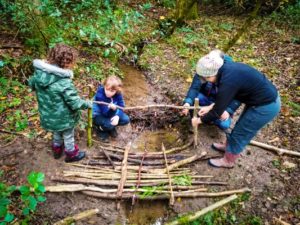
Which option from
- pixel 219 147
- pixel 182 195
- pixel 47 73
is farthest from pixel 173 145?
pixel 47 73

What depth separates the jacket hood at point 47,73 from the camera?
3.28 m

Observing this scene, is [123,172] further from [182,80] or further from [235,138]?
[182,80]

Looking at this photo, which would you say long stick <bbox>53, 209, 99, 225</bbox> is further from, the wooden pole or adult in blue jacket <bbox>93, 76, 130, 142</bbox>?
adult in blue jacket <bbox>93, 76, 130, 142</bbox>

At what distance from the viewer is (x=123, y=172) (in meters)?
4.02

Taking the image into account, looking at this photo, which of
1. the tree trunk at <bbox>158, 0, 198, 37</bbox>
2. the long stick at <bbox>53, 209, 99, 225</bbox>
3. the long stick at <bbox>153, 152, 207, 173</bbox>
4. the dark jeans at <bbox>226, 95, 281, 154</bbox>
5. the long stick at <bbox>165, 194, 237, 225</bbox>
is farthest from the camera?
the tree trunk at <bbox>158, 0, 198, 37</bbox>

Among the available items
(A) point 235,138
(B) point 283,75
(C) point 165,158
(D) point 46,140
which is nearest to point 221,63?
(A) point 235,138

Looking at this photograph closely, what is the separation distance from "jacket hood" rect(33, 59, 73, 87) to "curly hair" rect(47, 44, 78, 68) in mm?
72

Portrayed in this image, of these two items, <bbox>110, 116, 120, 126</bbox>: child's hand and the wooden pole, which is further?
<bbox>110, 116, 120, 126</bbox>: child's hand

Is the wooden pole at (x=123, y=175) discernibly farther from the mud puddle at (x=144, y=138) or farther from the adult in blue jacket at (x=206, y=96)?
the adult in blue jacket at (x=206, y=96)

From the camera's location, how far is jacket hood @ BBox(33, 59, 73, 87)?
129 inches

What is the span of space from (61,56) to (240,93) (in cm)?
210

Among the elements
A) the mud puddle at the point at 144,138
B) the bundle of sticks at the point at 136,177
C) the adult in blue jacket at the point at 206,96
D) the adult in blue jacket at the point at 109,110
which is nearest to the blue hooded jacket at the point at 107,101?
the adult in blue jacket at the point at 109,110

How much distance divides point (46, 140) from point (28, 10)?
2.76 metres

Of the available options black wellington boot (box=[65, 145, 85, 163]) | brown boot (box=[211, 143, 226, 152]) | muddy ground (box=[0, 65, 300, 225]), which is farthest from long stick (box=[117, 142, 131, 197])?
brown boot (box=[211, 143, 226, 152])
